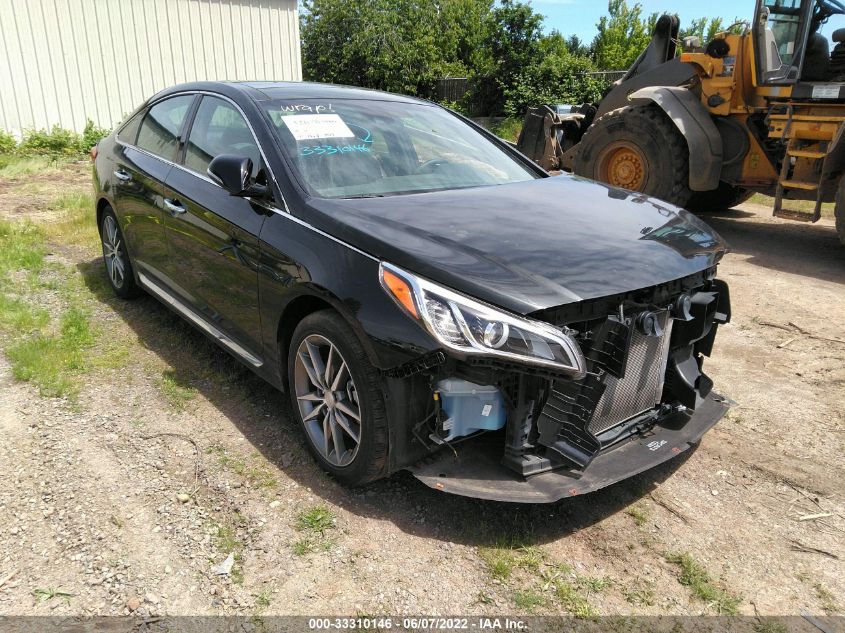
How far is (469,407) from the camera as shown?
8.05ft

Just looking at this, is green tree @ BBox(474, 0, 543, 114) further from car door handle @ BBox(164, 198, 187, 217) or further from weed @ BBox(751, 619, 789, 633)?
weed @ BBox(751, 619, 789, 633)

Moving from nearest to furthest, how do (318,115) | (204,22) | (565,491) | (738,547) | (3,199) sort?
(565,491) < (738,547) < (318,115) < (3,199) < (204,22)

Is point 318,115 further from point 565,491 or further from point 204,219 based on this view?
point 565,491

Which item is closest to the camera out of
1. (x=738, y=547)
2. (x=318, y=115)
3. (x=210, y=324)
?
(x=738, y=547)

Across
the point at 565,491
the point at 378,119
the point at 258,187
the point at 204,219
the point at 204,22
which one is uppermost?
the point at 204,22

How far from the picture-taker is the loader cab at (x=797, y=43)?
7.00 meters

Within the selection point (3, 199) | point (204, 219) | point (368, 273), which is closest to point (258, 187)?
point (204, 219)

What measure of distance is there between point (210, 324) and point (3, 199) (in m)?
6.87

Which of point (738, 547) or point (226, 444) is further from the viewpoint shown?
point (226, 444)

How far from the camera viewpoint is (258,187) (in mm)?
3072

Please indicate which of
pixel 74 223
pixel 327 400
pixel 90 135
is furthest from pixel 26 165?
pixel 327 400

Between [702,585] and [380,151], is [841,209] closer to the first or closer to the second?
[380,151]

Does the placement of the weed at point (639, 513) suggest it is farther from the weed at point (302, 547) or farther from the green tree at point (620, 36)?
the green tree at point (620, 36)

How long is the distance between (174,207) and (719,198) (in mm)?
7794
